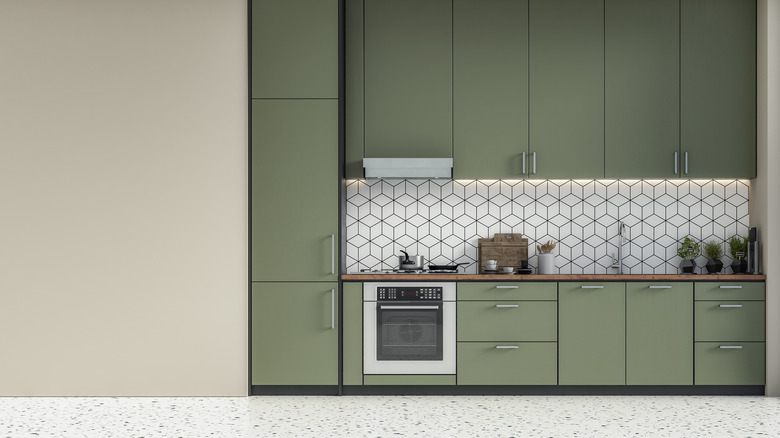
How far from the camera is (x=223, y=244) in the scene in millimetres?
4066

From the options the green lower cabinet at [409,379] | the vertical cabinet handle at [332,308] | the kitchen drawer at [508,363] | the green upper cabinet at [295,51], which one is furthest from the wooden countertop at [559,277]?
the green upper cabinet at [295,51]

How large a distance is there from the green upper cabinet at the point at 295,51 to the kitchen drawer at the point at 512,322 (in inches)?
71.4

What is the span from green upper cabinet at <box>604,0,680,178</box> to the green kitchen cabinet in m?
1.98

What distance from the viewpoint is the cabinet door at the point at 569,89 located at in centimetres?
432

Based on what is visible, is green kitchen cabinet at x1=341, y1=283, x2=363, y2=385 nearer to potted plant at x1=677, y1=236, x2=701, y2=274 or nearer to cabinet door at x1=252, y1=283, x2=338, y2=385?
cabinet door at x1=252, y1=283, x2=338, y2=385

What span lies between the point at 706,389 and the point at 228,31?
4.02 m

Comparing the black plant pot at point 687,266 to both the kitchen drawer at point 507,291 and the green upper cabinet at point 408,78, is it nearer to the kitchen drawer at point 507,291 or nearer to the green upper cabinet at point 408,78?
the kitchen drawer at point 507,291

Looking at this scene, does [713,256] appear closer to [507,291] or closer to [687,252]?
[687,252]

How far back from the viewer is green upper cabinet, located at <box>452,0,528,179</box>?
4.34 meters

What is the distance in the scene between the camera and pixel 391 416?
144 inches

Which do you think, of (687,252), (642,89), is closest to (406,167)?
(642,89)

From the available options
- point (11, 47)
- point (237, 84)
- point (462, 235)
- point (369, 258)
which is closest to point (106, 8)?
point (11, 47)

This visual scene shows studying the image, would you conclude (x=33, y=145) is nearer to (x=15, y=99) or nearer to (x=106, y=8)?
(x=15, y=99)

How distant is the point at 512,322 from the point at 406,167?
1281mm
